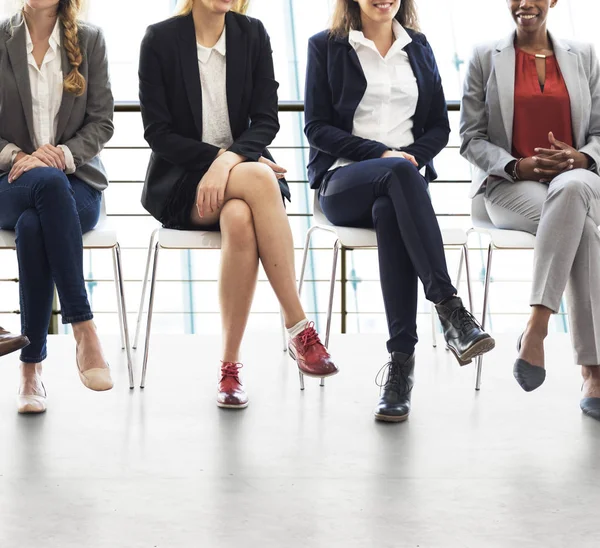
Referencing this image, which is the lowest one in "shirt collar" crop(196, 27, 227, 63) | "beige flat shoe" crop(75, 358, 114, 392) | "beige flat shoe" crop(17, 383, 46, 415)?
"beige flat shoe" crop(17, 383, 46, 415)

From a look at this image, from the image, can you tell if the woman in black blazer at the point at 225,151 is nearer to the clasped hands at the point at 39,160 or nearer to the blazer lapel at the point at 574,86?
the clasped hands at the point at 39,160

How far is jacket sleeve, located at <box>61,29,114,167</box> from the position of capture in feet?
7.88

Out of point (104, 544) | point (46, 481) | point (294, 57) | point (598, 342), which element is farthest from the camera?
point (294, 57)

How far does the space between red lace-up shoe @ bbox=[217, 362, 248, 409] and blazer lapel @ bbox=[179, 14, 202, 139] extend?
65cm

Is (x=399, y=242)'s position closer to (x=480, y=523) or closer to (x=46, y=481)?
(x=480, y=523)

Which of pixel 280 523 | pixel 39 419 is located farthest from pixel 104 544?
pixel 39 419

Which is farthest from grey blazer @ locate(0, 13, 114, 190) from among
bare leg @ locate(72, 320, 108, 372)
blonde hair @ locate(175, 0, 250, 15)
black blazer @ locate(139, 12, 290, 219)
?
bare leg @ locate(72, 320, 108, 372)

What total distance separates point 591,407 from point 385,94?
102 centimetres

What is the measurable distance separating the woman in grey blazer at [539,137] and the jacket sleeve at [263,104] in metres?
0.59

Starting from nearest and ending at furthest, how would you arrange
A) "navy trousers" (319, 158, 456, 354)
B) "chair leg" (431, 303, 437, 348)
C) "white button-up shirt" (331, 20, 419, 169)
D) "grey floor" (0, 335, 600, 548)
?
"grey floor" (0, 335, 600, 548) < "navy trousers" (319, 158, 456, 354) < "white button-up shirt" (331, 20, 419, 169) < "chair leg" (431, 303, 437, 348)

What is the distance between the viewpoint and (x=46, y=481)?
1.76 meters

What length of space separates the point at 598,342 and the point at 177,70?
4.24 feet

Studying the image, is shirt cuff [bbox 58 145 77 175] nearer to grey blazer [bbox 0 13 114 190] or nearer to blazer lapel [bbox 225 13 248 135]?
grey blazer [bbox 0 13 114 190]

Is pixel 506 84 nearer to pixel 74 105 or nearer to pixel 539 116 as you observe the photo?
pixel 539 116
